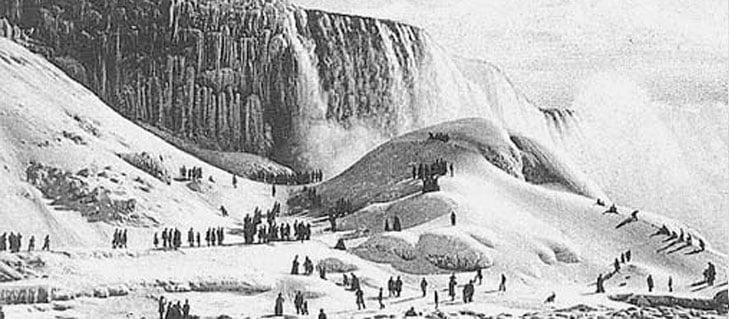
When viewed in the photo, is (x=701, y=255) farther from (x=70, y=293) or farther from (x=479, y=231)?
(x=70, y=293)

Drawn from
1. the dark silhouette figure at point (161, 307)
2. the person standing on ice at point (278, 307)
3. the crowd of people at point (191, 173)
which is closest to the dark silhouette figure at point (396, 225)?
the person standing on ice at point (278, 307)

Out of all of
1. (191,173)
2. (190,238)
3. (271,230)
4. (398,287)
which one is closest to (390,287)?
(398,287)

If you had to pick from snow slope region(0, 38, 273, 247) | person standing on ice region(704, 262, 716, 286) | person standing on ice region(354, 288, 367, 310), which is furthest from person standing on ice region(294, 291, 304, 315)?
person standing on ice region(704, 262, 716, 286)

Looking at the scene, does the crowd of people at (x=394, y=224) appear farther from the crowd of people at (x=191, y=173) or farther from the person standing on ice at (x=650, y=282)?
the person standing on ice at (x=650, y=282)

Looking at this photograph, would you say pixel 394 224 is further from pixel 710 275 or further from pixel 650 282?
pixel 710 275

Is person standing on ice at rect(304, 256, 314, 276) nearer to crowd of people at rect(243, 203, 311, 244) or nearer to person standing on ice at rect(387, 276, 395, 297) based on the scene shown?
crowd of people at rect(243, 203, 311, 244)

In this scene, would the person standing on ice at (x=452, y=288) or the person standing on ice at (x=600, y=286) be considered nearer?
the person standing on ice at (x=452, y=288)

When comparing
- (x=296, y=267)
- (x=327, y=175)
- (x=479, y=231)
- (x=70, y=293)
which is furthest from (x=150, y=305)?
(x=479, y=231)
